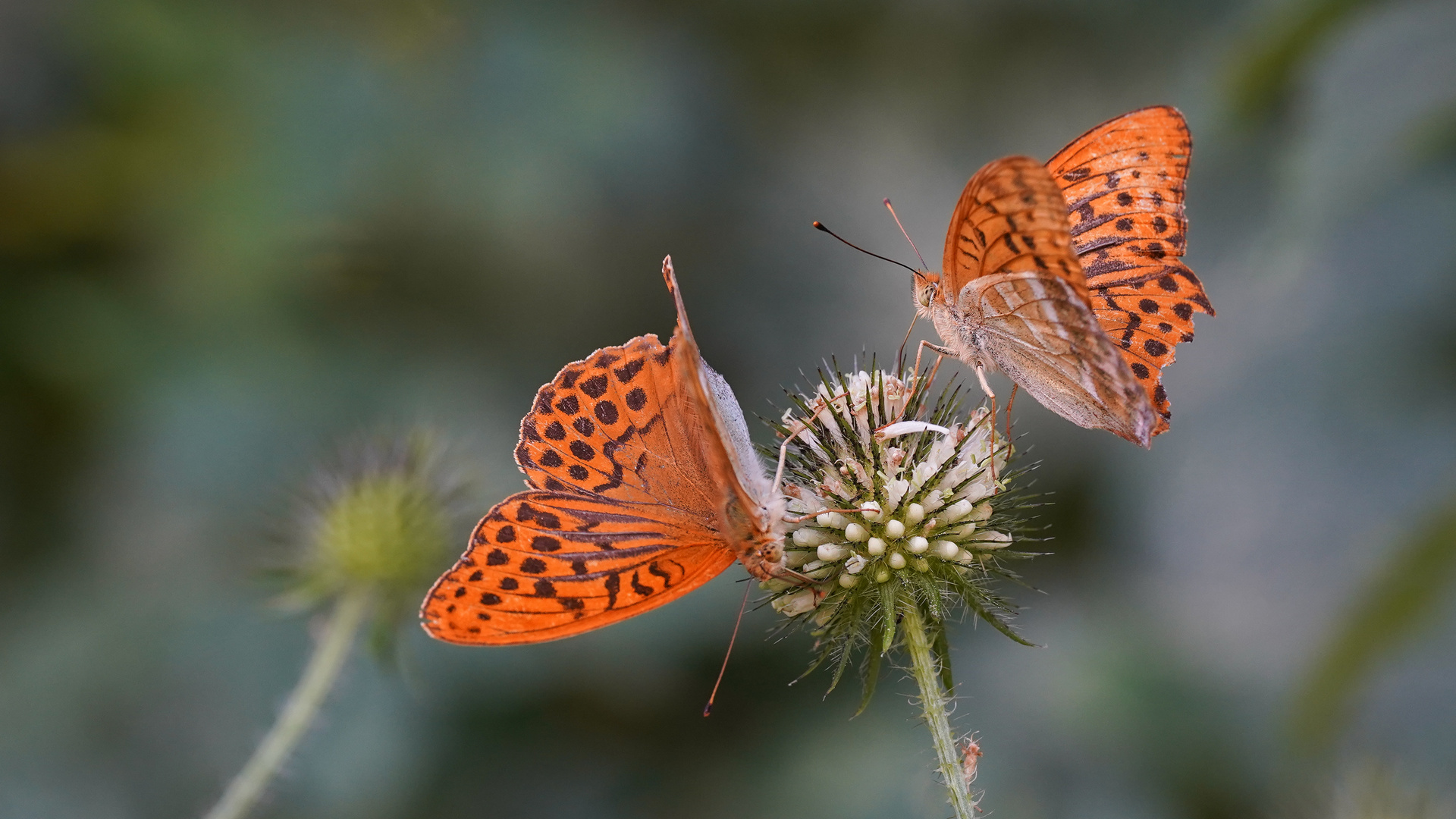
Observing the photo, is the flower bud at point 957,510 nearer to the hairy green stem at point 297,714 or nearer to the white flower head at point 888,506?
the white flower head at point 888,506

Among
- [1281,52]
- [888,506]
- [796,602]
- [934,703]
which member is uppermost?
[1281,52]

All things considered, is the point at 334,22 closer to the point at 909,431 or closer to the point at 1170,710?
the point at 909,431

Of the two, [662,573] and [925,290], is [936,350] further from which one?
[662,573]

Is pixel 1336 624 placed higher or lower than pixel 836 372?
lower

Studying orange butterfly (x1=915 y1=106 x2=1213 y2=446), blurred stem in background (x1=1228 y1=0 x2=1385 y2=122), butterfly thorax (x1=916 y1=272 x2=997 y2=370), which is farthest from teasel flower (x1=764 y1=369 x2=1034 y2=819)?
blurred stem in background (x1=1228 y1=0 x2=1385 y2=122)

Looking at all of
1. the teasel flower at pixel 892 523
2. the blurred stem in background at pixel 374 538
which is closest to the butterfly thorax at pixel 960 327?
the teasel flower at pixel 892 523

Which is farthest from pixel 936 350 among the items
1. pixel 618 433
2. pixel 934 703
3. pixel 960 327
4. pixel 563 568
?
pixel 563 568

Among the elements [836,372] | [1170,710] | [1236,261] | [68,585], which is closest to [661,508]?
[836,372]
